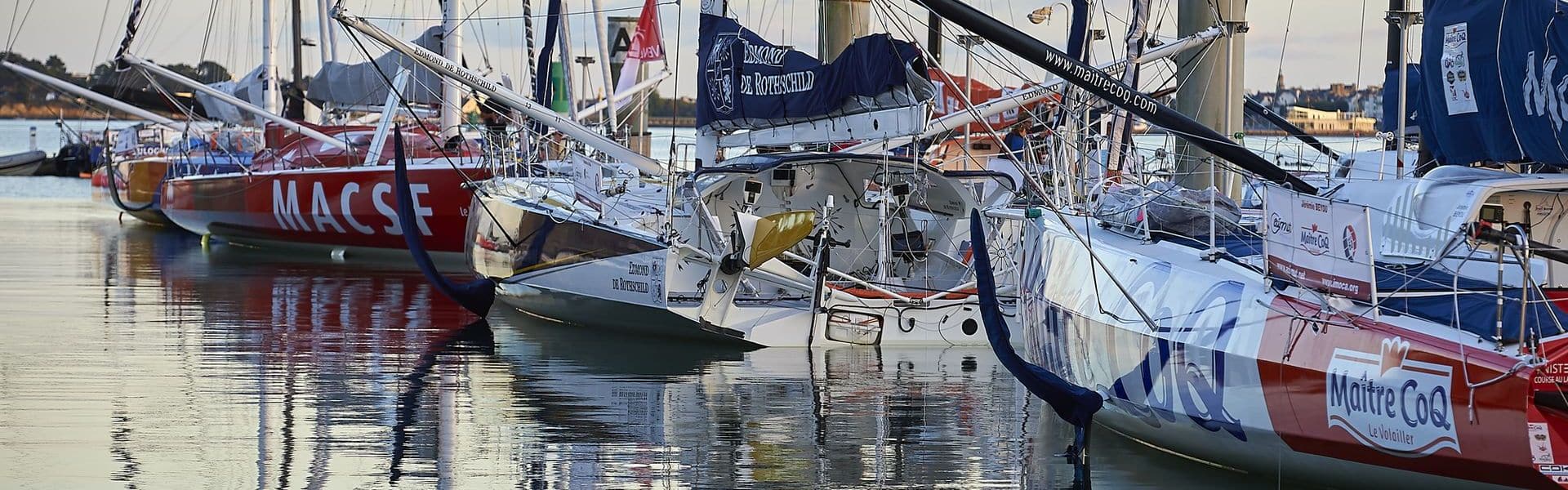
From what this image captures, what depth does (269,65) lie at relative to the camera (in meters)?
30.3

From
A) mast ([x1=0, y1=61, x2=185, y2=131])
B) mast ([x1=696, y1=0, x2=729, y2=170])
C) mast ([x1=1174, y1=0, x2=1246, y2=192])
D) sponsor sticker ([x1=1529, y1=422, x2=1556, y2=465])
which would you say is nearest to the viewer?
sponsor sticker ([x1=1529, y1=422, x2=1556, y2=465])

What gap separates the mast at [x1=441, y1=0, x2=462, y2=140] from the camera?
1984cm

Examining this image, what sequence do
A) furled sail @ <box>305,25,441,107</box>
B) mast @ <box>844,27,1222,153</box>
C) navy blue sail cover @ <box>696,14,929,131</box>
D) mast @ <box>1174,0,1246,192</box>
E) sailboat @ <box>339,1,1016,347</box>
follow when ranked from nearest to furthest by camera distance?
navy blue sail cover @ <box>696,14,929,131</box>
mast @ <box>844,27,1222,153</box>
sailboat @ <box>339,1,1016,347</box>
mast @ <box>1174,0,1246,192</box>
furled sail @ <box>305,25,441,107</box>

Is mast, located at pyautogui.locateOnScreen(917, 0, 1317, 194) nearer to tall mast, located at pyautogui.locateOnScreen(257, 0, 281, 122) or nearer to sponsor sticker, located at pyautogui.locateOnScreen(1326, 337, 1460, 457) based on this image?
sponsor sticker, located at pyautogui.locateOnScreen(1326, 337, 1460, 457)

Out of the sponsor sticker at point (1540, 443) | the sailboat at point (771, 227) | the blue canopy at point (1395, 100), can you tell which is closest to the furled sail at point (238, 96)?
the sailboat at point (771, 227)

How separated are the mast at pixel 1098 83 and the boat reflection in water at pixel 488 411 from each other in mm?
1487

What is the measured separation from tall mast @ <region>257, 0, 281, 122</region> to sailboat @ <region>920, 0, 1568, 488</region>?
22.0m

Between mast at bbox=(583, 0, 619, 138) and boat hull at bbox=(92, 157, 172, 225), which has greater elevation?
mast at bbox=(583, 0, 619, 138)

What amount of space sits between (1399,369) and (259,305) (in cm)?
1307

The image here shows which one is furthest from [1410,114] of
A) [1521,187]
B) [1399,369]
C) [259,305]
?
[259,305]

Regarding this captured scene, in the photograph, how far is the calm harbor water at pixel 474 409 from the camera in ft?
27.8

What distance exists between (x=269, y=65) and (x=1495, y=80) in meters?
25.3

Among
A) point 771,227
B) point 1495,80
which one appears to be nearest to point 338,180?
point 771,227

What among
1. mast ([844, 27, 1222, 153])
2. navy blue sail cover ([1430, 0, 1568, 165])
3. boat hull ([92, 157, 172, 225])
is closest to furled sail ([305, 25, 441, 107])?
boat hull ([92, 157, 172, 225])
